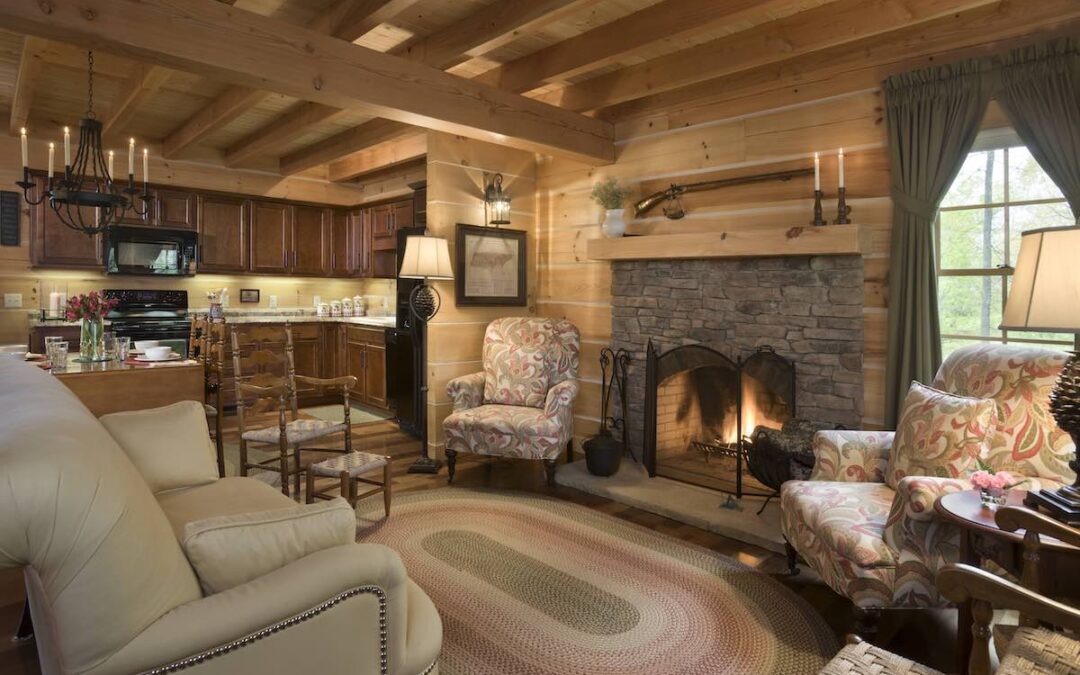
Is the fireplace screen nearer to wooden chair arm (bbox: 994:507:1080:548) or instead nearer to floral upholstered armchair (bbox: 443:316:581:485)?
floral upholstered armchair (bbox: 443:316:581:485)

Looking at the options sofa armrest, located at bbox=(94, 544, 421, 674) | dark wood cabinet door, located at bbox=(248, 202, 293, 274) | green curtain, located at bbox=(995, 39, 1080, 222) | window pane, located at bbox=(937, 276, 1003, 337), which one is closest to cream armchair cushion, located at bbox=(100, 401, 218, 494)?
sofa armrest, located at bbox=(94, 544, 421, 674)

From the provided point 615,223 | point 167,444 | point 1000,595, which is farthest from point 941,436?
point 167,444

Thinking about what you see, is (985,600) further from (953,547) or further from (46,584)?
(46,584)

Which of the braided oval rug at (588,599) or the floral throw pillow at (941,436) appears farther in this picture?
the floral throw pillow at (941,436)

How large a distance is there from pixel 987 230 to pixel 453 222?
318cm

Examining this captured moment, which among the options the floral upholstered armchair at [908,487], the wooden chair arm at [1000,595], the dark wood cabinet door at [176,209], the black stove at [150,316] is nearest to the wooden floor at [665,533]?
the floral upholstered armchair at [908,487]

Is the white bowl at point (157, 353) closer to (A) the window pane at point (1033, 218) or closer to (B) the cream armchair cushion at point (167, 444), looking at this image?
(B) the cream armchair cushion at point (167, 444)

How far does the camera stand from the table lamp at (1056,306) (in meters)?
1.72

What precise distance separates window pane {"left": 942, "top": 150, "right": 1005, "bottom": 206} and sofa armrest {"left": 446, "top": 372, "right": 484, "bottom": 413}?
294cm

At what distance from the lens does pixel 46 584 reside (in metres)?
1.05

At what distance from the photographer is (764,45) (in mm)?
3344

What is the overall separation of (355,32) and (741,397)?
9.52 feet

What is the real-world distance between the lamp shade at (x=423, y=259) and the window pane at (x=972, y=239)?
9.43 ft

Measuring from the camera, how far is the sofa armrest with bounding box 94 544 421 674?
3.76ft
